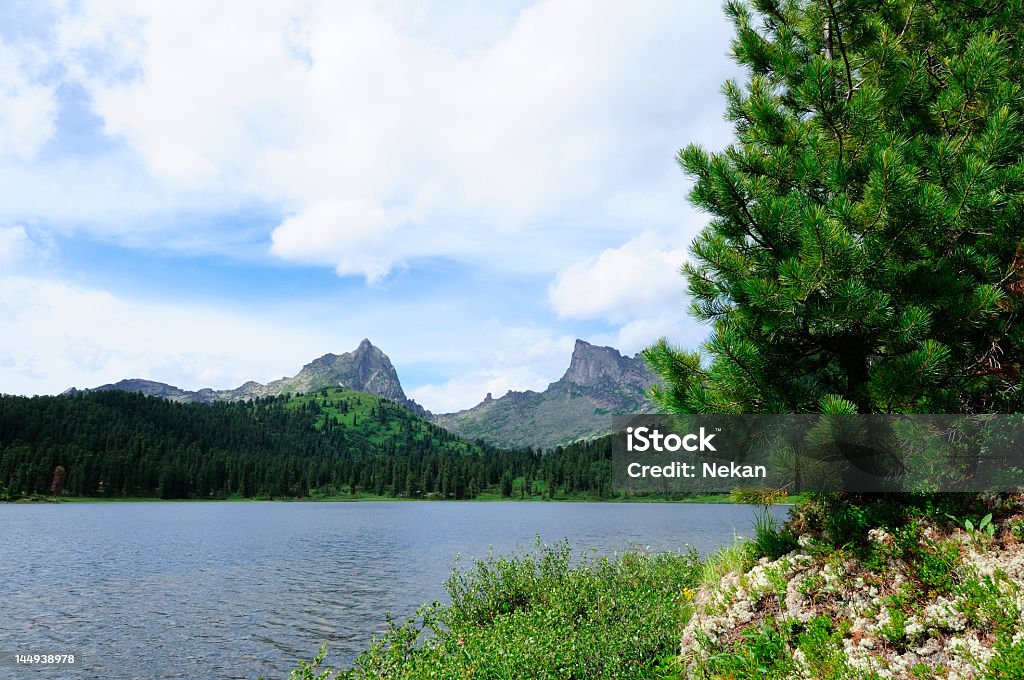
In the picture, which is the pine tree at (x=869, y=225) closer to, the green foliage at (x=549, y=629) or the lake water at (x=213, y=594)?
the green foliage at (x=549, y=629)

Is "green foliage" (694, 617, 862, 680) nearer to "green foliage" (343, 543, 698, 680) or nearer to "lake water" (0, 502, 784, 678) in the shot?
"green foliage" (343, 543, 698, 680)

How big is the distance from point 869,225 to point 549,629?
1092 cm

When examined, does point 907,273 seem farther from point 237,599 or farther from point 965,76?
point 237,599

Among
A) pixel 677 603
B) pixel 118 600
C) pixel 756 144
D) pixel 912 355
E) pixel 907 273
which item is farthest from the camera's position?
pixel 118 600

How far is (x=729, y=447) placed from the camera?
12.2 meters

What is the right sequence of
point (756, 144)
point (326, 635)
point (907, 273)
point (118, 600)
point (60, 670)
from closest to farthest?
point (907, 273), point (756, 144), point (60, 670), point (326, 635), point (118, 600)

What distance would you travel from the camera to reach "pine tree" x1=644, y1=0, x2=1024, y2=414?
384 inches

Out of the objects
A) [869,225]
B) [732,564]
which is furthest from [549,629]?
[869,225]

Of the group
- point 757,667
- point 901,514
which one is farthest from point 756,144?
point 757,667

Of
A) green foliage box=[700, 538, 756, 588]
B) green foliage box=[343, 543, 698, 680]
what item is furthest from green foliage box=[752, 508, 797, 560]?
green foliage box=[343, 543, 698, 680]

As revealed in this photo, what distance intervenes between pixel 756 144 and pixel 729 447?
6.82 meters

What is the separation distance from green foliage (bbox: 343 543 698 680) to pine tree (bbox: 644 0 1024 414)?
18.2 feet

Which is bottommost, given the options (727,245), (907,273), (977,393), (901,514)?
(901,514)

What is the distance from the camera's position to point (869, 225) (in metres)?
9.94
